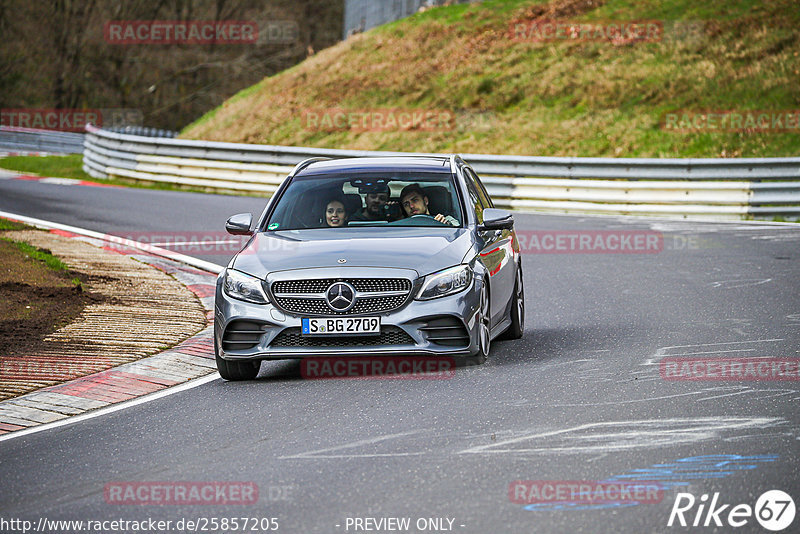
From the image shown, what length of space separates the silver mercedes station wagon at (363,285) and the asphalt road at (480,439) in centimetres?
28

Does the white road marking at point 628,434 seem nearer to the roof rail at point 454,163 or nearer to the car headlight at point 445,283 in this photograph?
the car headlight at point 445,283

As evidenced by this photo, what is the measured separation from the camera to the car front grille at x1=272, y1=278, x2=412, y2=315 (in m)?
8.64

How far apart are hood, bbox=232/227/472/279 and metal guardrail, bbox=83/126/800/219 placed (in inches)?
368

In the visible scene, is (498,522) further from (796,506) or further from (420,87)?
(420,87)

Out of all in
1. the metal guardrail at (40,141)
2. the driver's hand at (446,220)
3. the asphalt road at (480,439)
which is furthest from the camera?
the metal guardrail at (40,141)

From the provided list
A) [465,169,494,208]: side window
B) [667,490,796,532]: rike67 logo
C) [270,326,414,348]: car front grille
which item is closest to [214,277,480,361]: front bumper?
[270,326,414,348]: car front grille

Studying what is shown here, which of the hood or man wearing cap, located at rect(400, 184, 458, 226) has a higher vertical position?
man wearing cap, located at rect(400, 184, 458, 226)

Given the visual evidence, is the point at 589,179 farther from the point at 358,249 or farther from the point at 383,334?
the point at 383,334

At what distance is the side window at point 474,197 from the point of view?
33.4 ft

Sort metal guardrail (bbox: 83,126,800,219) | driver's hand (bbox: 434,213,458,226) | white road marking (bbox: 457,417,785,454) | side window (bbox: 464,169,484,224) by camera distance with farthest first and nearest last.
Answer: metal guardrail (bbox: 83,126,800,219) < side window (bbox: 464,169,484,224) < driver's hand (bbox: 434,213,458,226) < white road marking (bbox: 457,417,785,454)

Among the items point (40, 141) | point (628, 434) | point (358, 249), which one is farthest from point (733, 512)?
point (40, 141)

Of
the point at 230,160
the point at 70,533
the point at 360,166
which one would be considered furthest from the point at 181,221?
the point at 70,533

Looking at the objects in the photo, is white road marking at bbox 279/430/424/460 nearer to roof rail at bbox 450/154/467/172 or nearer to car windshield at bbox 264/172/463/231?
car windshield at bbox 264/172/463/231

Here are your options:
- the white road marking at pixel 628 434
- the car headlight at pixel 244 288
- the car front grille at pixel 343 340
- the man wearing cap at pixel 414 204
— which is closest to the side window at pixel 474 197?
the man wearing cap at pixel 414 204
